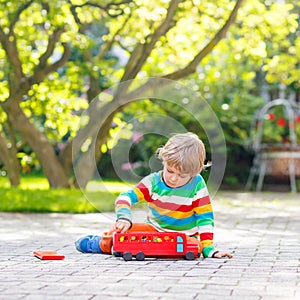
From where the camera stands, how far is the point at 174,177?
5148mm

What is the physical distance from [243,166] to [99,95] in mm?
4772

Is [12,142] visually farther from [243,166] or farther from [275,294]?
[275,294]

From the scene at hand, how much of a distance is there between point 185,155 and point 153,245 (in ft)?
1.88

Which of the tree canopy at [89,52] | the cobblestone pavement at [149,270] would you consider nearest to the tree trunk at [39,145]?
the tree canopy at [89,52]

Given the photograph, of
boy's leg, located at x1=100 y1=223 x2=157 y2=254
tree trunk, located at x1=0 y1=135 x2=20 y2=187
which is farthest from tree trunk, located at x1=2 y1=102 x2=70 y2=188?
boy's leg, located at x1=100 y1=223 x2=157 y2=254

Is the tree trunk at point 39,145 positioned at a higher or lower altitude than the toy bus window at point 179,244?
higher

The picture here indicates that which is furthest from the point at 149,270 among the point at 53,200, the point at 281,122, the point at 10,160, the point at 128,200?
the point at 281,122

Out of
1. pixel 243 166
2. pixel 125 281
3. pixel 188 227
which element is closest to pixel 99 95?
pixel 243 166

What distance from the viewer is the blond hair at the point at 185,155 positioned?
503cm

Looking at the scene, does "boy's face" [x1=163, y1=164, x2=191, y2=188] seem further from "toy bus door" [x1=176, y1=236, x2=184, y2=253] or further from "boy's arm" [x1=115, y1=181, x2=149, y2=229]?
"toy bus door" [x1=176, y1=236, x2=184, y2=253]

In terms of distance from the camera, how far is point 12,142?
37.2 feet

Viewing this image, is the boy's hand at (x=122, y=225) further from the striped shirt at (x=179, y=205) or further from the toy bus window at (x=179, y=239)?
the toy bus window at (x=179, y=239)

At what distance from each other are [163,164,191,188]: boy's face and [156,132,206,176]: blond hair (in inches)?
1.4

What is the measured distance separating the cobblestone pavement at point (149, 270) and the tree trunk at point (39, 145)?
325 cm
